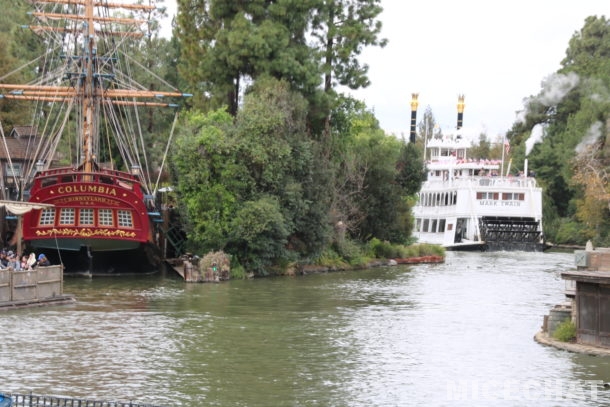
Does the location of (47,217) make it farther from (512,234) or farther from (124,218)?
(512,234)

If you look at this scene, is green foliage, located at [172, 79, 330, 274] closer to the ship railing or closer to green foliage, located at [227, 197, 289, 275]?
green foliage, located at [227, 197, 289, 275]

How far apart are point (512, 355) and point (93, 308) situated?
603 inches

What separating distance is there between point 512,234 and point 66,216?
1690 inches

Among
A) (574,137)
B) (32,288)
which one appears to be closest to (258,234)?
(32,288)

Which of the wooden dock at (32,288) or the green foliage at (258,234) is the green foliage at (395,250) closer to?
the green foliage at (258,234)

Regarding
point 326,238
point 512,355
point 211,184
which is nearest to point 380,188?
point 326,238

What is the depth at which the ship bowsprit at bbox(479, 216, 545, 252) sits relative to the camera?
79.8m

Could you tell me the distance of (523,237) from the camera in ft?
265

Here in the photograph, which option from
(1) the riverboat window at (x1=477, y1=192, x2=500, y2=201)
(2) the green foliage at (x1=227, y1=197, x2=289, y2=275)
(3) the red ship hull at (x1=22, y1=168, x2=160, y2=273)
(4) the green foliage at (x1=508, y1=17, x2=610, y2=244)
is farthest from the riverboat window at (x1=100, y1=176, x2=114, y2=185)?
(1) the riverboat window at (x1=477, y1=192, x2=500, y2=201)

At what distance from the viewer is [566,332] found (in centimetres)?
2797

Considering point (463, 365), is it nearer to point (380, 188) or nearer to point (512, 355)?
point (512, 355)

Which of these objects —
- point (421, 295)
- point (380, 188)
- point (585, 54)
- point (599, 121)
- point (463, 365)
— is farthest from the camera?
point (585, 54)

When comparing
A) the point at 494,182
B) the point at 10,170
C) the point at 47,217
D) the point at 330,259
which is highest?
the point at 494,182

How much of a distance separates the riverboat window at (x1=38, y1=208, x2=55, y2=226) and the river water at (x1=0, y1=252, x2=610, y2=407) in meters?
3.92
